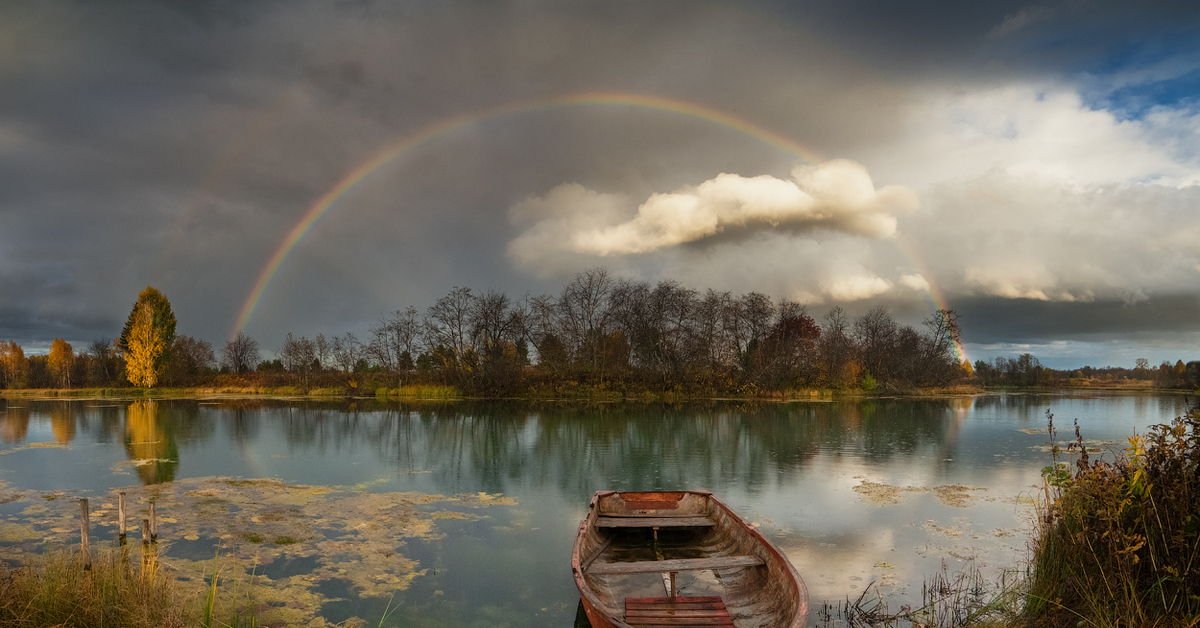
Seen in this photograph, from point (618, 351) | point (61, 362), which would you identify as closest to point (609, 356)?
point (618, 351)

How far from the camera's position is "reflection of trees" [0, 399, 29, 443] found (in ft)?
96.5

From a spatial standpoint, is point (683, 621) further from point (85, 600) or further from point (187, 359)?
point (187, 359)

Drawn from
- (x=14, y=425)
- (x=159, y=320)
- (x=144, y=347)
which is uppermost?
(x=159, y=320)

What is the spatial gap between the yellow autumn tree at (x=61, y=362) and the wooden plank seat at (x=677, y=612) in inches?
3982

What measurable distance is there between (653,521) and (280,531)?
7.30 meters

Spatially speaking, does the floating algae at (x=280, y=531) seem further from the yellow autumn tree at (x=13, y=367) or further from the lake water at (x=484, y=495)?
the yellow autumn tree at (x=13, y=367)

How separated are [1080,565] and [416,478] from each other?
1635cm

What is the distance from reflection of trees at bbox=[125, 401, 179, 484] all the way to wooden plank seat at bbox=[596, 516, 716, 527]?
46.1 ft

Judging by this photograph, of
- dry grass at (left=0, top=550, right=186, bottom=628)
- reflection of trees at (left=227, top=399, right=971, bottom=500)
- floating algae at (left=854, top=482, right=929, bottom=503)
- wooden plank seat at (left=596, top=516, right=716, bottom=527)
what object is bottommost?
reflection of trees at (left=227, top=399, right=971, bottom=500)

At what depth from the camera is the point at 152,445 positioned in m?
25.8

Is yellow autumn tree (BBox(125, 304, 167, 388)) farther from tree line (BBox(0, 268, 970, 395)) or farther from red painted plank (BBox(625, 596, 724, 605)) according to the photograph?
red painted plank (BBox(625, 596, 724, 605))

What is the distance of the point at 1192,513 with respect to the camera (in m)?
5.61

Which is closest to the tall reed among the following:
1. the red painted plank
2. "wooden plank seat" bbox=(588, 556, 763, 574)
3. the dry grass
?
A: "wooden plank seat" bbox=(588, 556, 763, 574)

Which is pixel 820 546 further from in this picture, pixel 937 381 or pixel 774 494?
pixel 937 381
